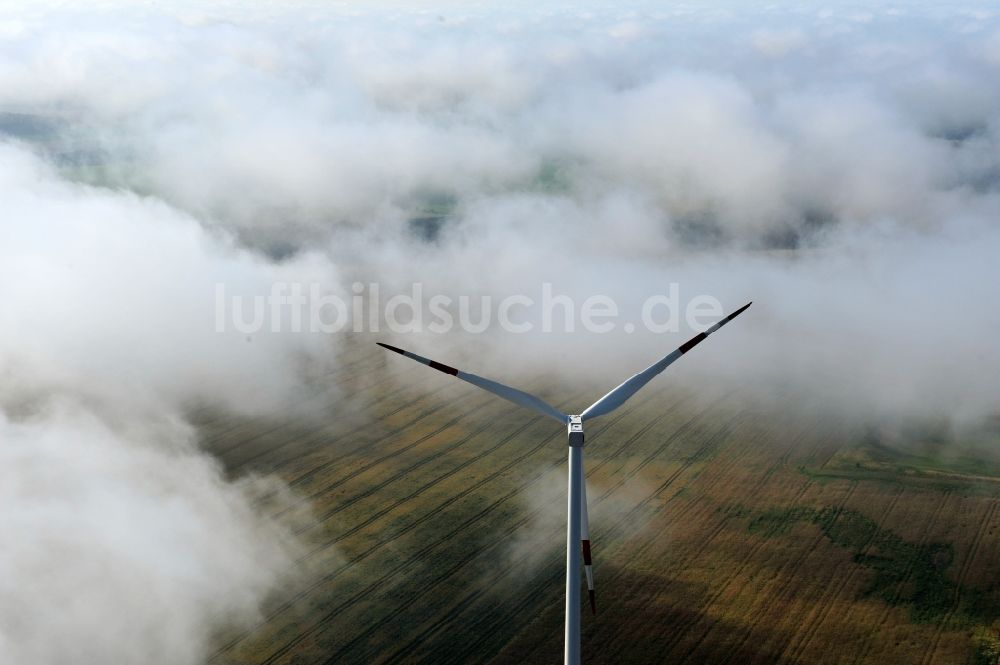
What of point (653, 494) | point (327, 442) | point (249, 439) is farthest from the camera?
point (249, 439)

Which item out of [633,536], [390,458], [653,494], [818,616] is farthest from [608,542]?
[390,458]

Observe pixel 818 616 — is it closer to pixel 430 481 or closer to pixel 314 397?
pixel 430 481

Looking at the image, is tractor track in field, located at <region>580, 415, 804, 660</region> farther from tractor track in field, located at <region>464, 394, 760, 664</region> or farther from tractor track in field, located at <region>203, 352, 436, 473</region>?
tractor track in field, located at <region>203, 352, 436, 473</region>

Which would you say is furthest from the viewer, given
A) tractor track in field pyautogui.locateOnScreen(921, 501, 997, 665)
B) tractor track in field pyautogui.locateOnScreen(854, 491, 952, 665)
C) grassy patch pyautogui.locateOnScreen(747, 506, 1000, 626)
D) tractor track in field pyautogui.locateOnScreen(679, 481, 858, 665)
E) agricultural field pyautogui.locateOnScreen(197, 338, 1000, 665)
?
grassy patch pyautogui.locateOnScreen(747, 506, 1000, 626)

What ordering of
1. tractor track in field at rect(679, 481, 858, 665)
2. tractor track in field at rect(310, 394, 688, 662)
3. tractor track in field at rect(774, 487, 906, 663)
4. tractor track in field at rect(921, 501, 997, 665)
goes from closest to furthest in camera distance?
tractor track in field at rect(921, 501, 997, 665) → tractor track in field at rect(774, 487, 906, 663) → tractor track in field at rect(679, 481, 858, 665) → tractor track in field at rect(310, 394, 688, 662)

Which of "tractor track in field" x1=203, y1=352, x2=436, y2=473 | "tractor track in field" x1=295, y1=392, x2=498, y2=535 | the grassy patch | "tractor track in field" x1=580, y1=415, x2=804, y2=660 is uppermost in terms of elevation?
the grassy patch

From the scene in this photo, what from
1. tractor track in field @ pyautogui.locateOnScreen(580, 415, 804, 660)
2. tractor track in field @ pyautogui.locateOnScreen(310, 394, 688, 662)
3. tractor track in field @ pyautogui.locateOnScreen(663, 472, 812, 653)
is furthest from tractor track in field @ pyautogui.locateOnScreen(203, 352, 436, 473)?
tractor track in field @ pyautogui.locateOnScreen(663, 472, 812, 653)

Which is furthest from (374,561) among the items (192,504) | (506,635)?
(192,504)
